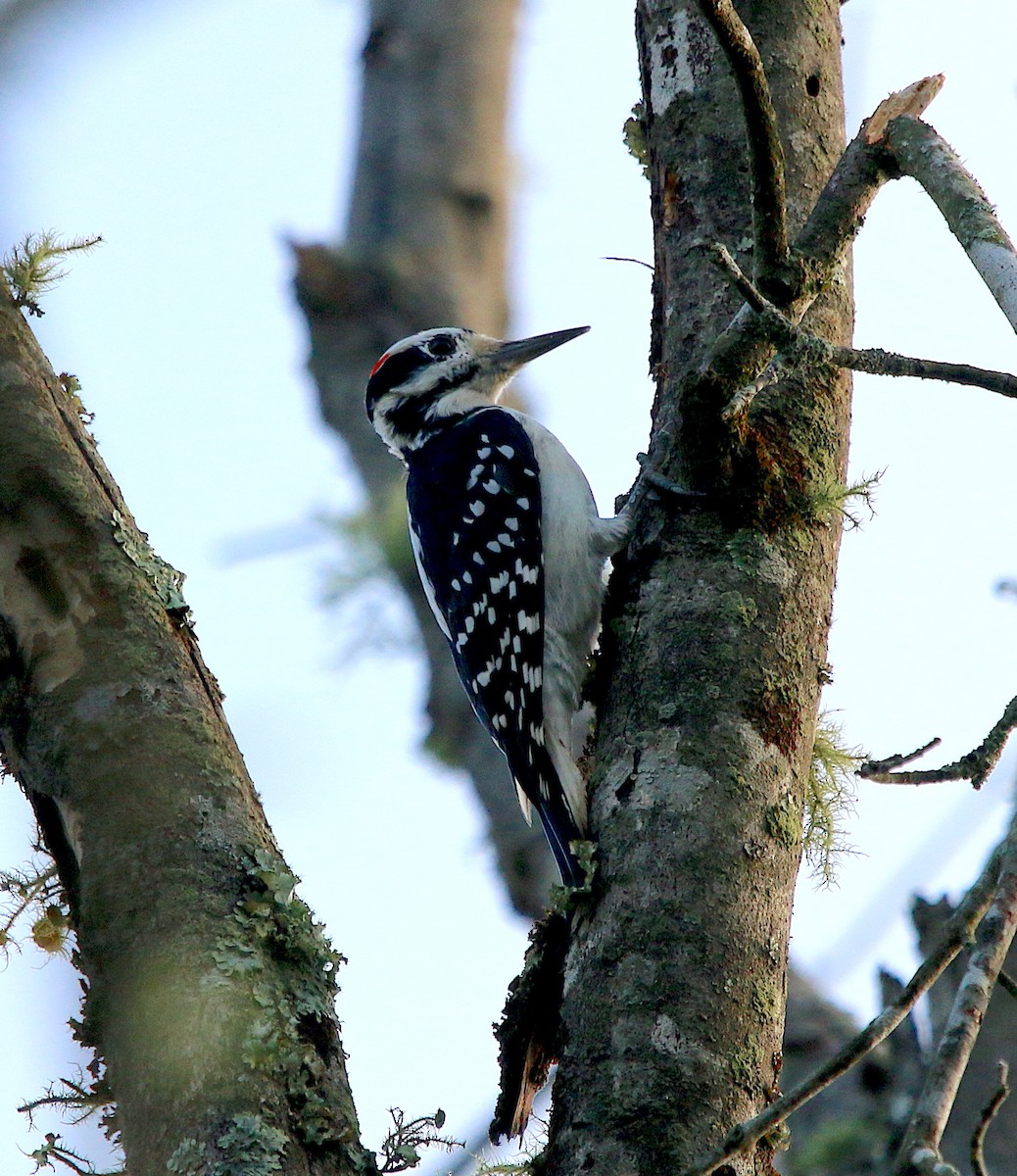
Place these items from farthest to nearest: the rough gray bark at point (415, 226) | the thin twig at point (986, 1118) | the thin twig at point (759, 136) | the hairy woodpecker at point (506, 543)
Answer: the rough gray bark at point (415, 226) → the hairy woodpecker at point (506, 543) → the thin twig at point (759, 136) → the thin twig at point (986, 1118)

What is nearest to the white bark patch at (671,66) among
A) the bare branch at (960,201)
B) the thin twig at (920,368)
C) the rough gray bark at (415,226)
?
the bare branch at (960,201)

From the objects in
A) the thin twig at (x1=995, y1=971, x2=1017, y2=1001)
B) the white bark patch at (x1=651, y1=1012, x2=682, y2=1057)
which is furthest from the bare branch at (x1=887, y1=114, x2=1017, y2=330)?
the white bark patch at (x1=651, y1=1012, x2=682, y2=1057)

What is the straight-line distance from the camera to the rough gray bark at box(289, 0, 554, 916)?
6699 millimetres

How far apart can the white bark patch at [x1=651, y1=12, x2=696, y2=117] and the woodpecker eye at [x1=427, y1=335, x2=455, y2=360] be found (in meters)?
1.86

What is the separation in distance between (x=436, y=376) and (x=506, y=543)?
1167 millimetres

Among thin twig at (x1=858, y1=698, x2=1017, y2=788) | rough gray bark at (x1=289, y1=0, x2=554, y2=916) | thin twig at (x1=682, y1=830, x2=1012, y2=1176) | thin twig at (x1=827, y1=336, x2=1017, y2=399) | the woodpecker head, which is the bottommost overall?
thin twig at (x1=682, y1=830, x2=1012, y2=1176)

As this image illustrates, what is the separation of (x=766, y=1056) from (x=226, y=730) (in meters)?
1.08

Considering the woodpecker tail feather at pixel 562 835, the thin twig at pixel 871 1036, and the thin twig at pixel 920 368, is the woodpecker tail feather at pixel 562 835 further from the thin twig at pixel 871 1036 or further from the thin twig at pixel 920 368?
the thin twig at pixel 920 368

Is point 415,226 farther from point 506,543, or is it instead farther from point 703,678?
point 703,678

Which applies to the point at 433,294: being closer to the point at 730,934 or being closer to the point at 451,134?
the point at 451,134

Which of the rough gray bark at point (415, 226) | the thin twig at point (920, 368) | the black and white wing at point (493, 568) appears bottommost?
the thin twig at point (920, 368)

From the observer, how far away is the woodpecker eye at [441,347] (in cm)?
519

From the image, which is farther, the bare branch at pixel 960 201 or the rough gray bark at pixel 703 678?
the rough gray bark at pixel 703 678

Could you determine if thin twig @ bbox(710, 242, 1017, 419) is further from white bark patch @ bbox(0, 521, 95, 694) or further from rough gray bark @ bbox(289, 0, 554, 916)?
rough gray bark @ bbox(289, 0, 554, 916)
